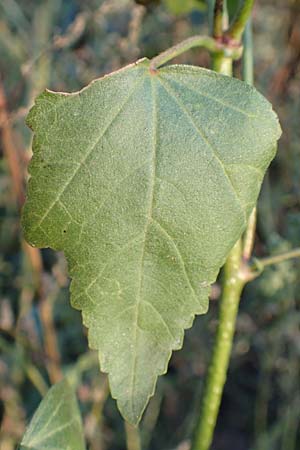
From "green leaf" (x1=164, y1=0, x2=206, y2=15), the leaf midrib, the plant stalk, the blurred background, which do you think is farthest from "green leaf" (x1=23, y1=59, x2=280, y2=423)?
the blurred background

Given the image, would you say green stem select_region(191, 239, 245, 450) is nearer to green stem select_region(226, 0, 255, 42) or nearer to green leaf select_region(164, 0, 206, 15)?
green stem select_region(226, 0, 255, 42)

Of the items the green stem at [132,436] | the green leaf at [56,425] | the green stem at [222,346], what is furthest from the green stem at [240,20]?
the green stem at [132,436]

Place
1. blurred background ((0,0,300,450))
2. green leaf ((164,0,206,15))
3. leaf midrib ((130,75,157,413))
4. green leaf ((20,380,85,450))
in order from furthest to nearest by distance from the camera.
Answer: blurred background ((0,0,300,450)) < green leaf ((164,0,206,15)) < green leaf ((20,380,85,450)) < leaf midrib ((130,75,157,413))

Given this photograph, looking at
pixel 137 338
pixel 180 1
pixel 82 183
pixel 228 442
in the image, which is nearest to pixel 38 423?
pixel 137 338

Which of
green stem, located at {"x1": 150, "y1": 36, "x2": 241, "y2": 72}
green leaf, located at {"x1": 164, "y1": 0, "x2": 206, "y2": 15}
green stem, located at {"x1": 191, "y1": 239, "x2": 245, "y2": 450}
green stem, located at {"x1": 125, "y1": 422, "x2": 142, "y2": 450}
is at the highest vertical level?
green stem, located at {"x1": 150, "y1": 36, "x2": 241, "y2": 72}

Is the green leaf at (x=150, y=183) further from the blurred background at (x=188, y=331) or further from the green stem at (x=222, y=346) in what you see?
the blurred background at (x=188, y=331)

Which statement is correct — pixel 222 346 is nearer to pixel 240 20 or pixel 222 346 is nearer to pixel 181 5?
pixel 240 20
